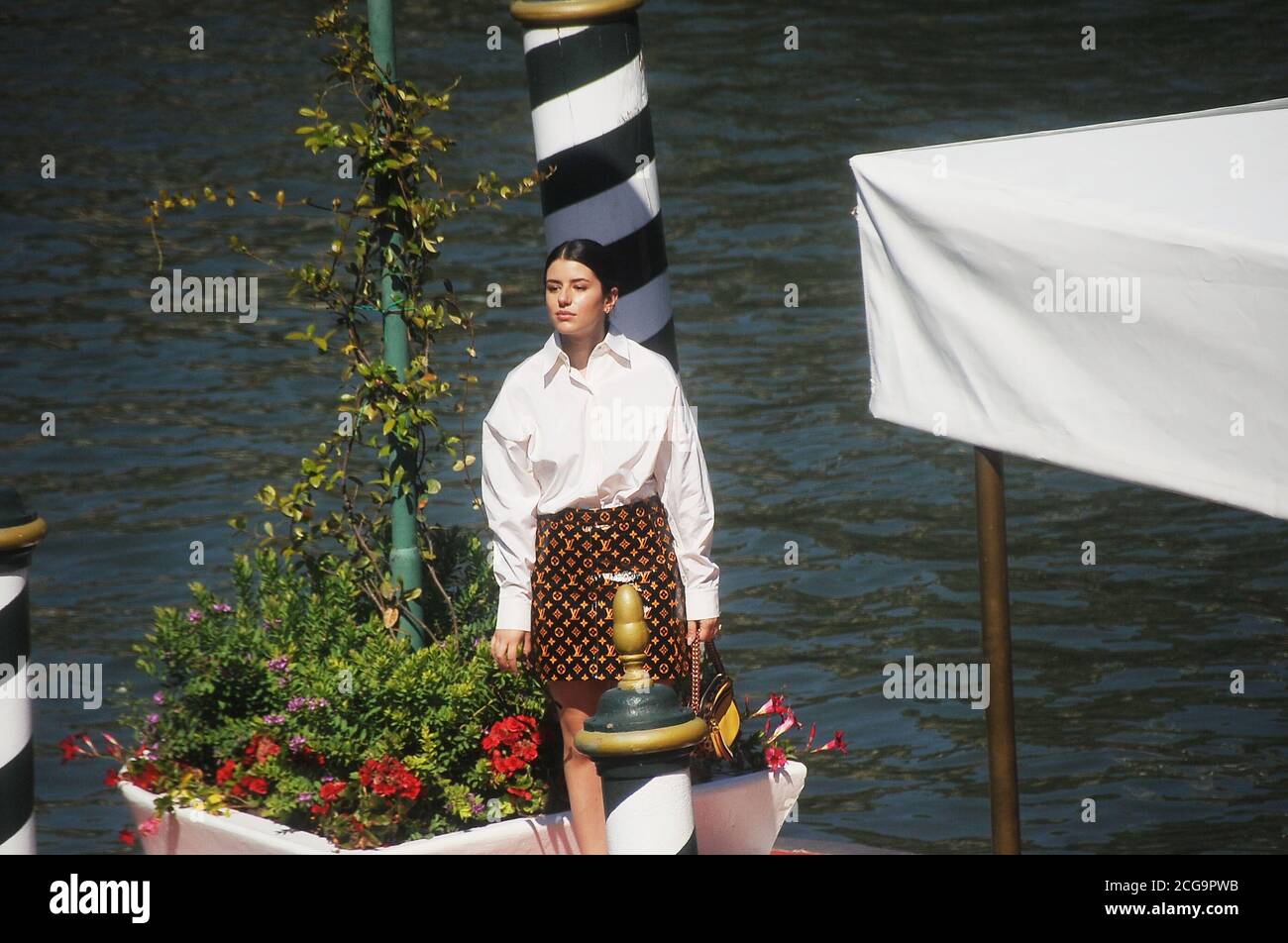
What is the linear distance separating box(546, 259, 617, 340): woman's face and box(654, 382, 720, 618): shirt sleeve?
307 mm

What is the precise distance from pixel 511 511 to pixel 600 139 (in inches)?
45.7

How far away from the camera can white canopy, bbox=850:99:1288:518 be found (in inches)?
124

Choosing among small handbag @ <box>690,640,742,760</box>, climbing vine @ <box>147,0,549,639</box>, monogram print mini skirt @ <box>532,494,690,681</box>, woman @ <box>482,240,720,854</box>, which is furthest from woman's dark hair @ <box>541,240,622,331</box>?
small handbag @ <box>690,640,742,760</box>

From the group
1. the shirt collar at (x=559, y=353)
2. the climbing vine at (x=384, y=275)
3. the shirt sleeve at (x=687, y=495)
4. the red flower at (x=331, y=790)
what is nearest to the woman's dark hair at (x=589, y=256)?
the shirt collar at (x=559, y=353)

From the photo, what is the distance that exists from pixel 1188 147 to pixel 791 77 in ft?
52.8

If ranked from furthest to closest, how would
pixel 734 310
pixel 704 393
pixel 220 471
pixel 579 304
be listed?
pixel 734 310 → pixel 704 393 → pixel 220 471 → pixel 579 304

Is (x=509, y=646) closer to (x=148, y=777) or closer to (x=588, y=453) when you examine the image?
(x=588, y=453)

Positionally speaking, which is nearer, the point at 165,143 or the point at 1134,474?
the point at 1134,474

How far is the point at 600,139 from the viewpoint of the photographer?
197 inches

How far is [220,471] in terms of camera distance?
37.7ft

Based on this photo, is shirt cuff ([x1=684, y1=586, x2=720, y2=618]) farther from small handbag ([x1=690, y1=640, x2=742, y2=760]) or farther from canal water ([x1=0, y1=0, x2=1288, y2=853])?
canal water ([x1=0, y1=0, x2=1288, y2=853])

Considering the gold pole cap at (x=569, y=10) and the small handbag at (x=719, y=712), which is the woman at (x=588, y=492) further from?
the gold pole cap at (x=569, y=10)
